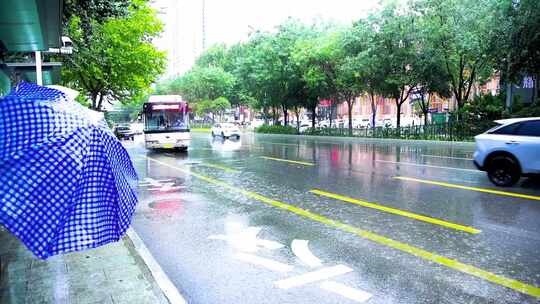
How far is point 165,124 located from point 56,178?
2206cm

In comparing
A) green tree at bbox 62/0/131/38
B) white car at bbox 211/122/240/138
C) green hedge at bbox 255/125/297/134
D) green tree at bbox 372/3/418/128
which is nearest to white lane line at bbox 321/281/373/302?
green tree at bbox 62/0/131/38

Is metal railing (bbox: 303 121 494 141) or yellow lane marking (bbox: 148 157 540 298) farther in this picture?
metal railing (bbox: 303 121 494 141)

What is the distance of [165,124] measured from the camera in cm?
2417

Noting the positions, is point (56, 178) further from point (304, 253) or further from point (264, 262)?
point (304, 253)

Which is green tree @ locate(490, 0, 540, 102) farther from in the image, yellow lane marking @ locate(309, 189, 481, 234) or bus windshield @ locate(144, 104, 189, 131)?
bus windshield @ locate(144, 104, 189, 131)

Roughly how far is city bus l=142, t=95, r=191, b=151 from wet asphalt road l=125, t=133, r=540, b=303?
11881 millimetres

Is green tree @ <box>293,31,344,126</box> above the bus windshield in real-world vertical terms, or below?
above

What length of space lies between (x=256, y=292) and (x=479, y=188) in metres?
7.94

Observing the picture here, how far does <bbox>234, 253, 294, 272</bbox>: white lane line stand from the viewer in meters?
5.24

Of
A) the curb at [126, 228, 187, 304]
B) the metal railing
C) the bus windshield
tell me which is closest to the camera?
the curb at [126, 228, 187, 304]

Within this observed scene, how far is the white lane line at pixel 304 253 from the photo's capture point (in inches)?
214

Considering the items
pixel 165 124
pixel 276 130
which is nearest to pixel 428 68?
pixel 165 124

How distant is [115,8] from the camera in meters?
13.2

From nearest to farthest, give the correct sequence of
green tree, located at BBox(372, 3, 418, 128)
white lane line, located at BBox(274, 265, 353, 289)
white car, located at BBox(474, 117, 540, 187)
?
white lane line, located at BBox(274, 265, 353, 289) → white car, located at BBox(474, 117, 540, 187) → green tree, located at BBox(372, 3, 418, 128)
